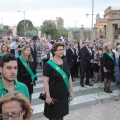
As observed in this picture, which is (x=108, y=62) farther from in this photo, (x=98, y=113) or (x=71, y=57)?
(x=98, y=113)

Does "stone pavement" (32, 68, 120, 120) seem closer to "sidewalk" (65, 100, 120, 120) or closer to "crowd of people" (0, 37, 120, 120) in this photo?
"sidewalk" (65, 100, 120, 120)

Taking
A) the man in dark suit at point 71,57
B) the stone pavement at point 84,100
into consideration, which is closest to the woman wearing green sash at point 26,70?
the stone pavement at point 84,100

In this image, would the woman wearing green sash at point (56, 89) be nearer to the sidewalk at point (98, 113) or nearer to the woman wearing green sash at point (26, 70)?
the woman wearing green sash at point (26, 70)

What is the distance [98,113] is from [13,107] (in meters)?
4.87

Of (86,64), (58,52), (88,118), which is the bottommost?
(88,118)

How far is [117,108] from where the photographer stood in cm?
684

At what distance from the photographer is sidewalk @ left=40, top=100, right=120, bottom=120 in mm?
6020

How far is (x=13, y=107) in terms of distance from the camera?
1783 millimetres

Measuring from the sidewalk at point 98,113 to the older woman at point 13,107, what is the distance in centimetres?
423

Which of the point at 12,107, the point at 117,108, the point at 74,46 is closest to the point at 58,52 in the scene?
the point at 12,107

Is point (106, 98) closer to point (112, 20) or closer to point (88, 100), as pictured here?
point (88, 100)

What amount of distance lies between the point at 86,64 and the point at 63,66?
5205 millimetres

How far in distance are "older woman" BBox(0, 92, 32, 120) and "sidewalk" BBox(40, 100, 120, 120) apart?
167 inches

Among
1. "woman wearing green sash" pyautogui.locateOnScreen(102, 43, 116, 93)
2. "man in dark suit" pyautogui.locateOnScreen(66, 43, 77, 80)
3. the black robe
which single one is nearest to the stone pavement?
"woman wearing green sash" pyautogui.locateOnScreen(102, 43, 116, 93)
